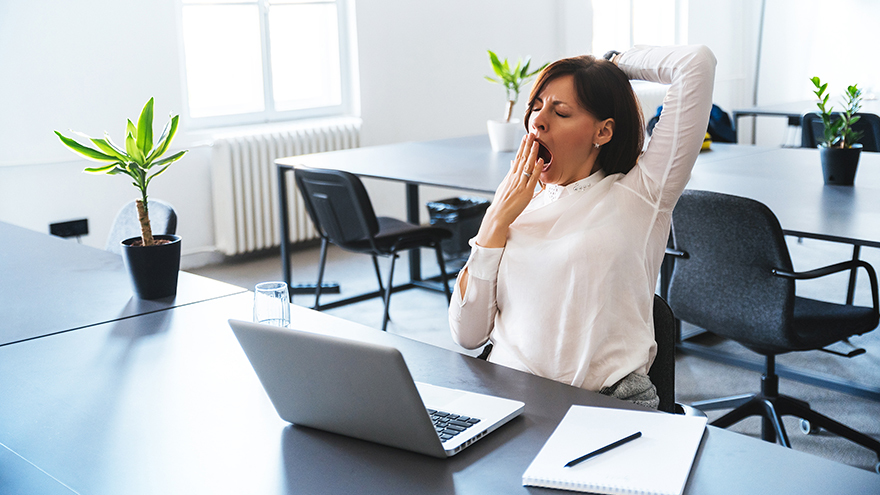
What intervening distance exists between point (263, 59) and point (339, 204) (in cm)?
203

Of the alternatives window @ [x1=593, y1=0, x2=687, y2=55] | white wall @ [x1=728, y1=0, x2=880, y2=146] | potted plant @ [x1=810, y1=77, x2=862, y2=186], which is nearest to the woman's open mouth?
potted plant @ [x1=810, y1=77, x2=862, y2=186]

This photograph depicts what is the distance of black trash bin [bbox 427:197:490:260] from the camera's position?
14.8 feet

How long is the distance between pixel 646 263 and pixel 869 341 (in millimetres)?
2370

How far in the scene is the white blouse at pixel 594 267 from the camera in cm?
146

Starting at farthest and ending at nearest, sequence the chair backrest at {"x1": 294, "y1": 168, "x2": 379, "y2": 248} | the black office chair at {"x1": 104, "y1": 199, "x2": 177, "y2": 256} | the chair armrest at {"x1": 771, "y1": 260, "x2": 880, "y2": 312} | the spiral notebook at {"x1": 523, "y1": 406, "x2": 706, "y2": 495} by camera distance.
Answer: the chair backrest at {"x1": 294, "y1": 168, "x2": 379, "y2": 248} < the black office chair at {"x1": 104, "y1": 199, "x2": 177, "y2": 256} < the chair armrest at {"x1": 771, "y1": 260, "x2": 880, "y2": 312} < the spiral notebook at {"x1": 523, "y1": 406, "x2": 706, "y2": 495}

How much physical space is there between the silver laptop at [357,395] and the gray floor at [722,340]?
1718 mm

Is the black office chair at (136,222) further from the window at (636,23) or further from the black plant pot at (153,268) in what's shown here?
the window at (636,23)

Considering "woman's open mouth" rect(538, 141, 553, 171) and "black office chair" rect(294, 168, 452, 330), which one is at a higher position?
"woman's open mouth" rect(538, 141, 553, 171)

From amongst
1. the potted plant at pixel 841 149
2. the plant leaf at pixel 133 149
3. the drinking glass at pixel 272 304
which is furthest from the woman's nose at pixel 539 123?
the potted plant at pixel 841 149

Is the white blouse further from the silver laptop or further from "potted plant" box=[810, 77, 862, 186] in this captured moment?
"potted plant" box=[810, 77, 862, 186]

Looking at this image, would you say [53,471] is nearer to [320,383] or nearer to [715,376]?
[320,383]

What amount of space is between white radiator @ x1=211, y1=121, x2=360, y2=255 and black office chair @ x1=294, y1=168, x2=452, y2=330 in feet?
4.02

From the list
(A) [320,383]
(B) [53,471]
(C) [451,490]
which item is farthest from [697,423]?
(B) [53,471]

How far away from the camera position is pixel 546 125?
1.54 meters
